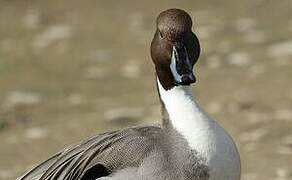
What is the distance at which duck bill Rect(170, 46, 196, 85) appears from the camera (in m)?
Result: 4.30

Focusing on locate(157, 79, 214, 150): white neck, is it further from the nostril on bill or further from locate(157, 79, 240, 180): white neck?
the nostril on bill

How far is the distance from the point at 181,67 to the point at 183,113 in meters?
0.23

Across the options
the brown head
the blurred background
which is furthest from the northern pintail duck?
the blurred background

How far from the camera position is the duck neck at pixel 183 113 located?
4418 mm

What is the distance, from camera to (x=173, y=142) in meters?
4.45

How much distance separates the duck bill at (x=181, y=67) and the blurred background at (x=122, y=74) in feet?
5.57

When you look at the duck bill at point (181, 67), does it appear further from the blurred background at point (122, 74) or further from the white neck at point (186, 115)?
the blurred background at point (122, 74)

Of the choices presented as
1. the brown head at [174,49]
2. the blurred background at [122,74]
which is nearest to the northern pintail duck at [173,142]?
the brown head at [174,49]

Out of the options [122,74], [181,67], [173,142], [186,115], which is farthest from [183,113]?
[122,74]

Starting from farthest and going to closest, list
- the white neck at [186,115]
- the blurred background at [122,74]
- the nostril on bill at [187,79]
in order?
the blurred background at [122,74] < the white neck at [186,115] < the nostril on bill at [187,79]

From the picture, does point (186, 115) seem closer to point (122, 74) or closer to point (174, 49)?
point (174, 49)

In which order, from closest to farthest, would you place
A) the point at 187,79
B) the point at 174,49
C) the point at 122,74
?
the point at 187,79 < the point at 174,49 < the point at 122,74

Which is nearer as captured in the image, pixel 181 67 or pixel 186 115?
pixel 181 67

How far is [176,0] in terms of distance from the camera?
9969mm
